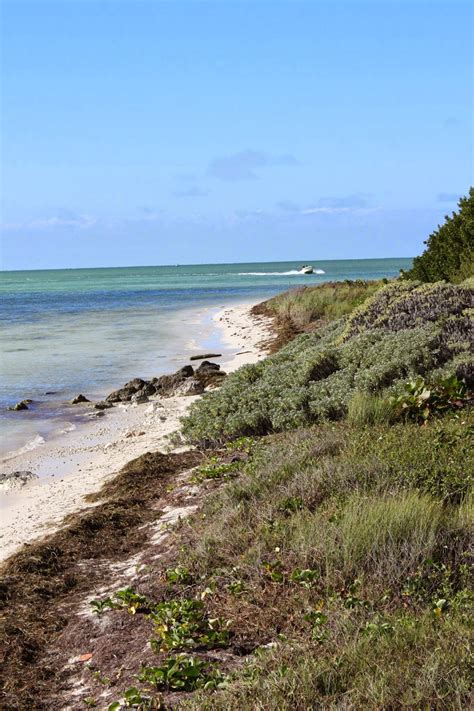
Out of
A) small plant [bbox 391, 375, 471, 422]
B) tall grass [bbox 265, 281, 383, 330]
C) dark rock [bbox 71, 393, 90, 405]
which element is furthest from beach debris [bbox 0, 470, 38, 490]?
tall grass [bbox 265, 281, 383, 330]

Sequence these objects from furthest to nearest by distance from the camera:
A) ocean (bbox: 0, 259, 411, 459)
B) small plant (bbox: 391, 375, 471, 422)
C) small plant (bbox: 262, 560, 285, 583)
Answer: ocean (bbox: 0, 259, 411, 459) < small plant (bbox: 391, 375, 471, 422) < small plant (bbox: 262, 560, 285, 583)

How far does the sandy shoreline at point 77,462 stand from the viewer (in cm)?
926

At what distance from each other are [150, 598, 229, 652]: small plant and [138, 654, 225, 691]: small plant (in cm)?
26

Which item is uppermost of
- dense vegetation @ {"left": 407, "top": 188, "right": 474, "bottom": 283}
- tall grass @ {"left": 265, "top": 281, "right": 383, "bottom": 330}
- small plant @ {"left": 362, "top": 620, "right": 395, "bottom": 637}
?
dense vegetation @ {"left": 407, "top": 188, "right": 474, "bottom": 283}

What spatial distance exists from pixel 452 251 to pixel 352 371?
1279cm

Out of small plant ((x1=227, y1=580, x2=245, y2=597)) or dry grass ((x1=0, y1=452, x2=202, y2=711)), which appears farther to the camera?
small plant ((x1=227, y1=580, x2=245, y2=597))

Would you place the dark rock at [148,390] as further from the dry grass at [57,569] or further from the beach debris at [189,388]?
the dry grass at [57,569]

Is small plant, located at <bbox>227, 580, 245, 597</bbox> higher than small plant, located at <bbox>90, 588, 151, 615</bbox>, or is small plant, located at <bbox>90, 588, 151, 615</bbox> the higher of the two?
small plant, located at <bbox>227, 580, 245, 597</bbox>

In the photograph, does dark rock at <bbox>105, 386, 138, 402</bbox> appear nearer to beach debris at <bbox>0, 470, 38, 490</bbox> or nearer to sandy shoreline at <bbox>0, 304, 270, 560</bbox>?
sandy shoreline at <bbox>0, 304, 270, 560</bbox>

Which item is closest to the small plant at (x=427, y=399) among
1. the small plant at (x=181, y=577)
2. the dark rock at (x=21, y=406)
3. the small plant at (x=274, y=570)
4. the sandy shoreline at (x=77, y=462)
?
the sandy shoreline at (x=77, y=462)

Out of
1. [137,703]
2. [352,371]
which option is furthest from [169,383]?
[137,703]

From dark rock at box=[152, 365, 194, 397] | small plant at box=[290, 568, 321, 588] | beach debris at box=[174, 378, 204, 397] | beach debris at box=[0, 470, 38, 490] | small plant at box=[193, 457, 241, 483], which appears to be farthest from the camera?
dark rock at box=[152, 365, 194, 397]

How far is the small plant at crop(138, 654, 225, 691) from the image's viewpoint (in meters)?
4.63

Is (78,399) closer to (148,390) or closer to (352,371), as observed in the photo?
(148,390)
